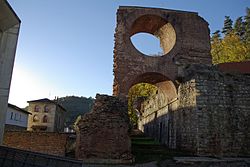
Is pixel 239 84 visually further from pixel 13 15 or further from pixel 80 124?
pixel 13 15

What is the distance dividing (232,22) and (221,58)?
18.0 metres

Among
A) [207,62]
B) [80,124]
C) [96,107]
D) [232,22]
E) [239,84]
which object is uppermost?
[232,22]

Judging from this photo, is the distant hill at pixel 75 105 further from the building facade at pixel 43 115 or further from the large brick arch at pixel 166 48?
the large brick arch at pixel 166 48

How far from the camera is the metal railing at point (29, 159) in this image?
3.55 metres

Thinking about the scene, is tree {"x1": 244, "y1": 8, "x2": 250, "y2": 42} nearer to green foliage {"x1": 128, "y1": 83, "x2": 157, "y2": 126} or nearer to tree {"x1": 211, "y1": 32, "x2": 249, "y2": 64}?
tree {"x1": 211, "y1": 32, "x2": 249, "y2": 64}

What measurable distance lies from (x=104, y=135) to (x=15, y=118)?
944 inches

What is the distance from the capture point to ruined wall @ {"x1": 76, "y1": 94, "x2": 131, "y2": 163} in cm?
1011

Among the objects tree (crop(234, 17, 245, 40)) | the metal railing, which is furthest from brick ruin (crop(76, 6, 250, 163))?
tree (crop(234, 17, 245, 40))

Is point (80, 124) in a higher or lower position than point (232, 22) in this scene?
lower

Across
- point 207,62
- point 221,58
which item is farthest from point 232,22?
point 207,62

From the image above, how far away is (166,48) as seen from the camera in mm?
16078

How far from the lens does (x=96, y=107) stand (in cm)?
1089

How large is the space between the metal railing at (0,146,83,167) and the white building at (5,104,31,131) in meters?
26.0

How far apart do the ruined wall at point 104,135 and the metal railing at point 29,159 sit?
656cm
